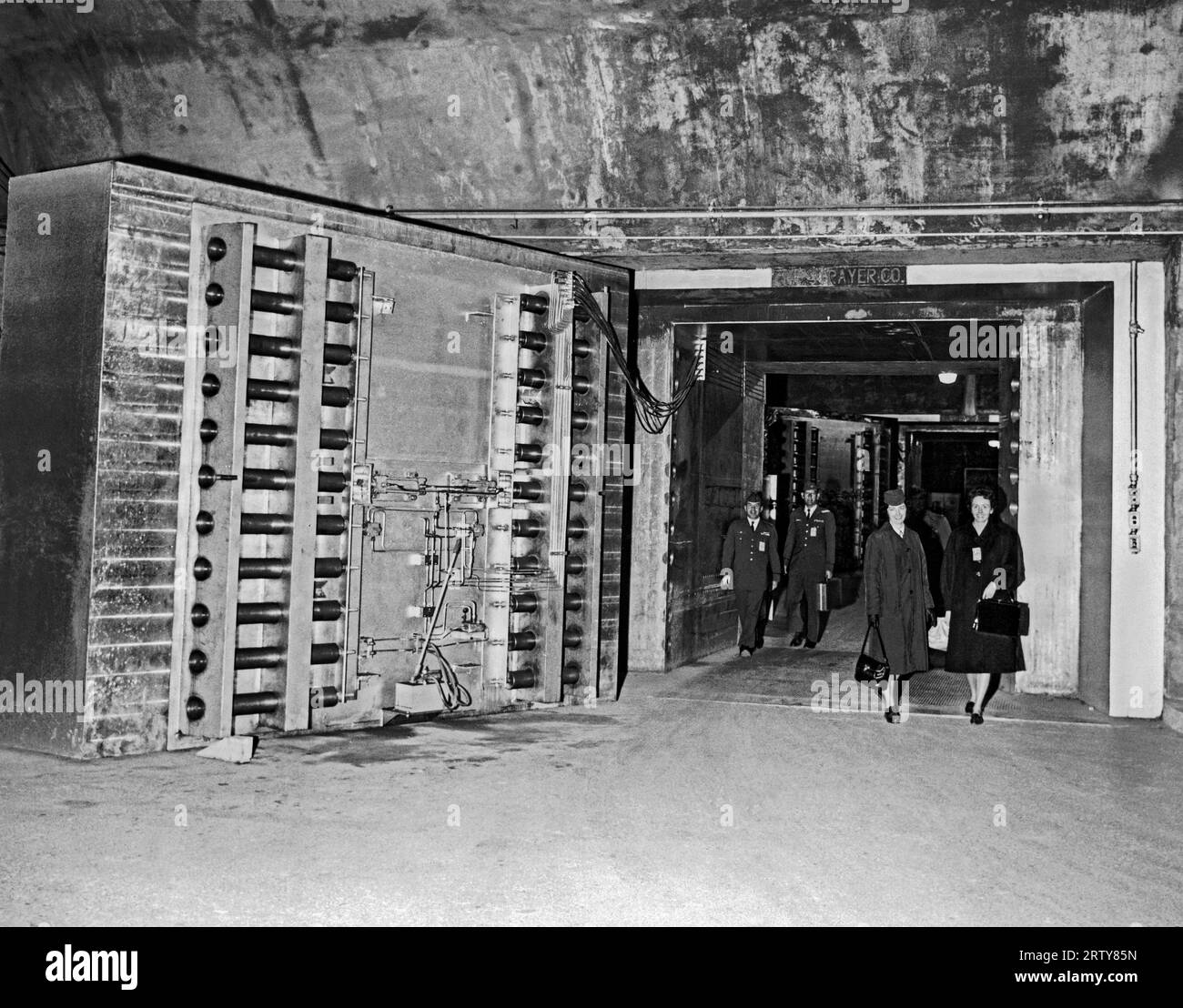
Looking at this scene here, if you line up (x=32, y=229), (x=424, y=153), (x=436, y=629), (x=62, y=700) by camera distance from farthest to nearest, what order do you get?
(x=424, y=153), (x=436, y=629), (x=32, y=229), (x=62, y=700)

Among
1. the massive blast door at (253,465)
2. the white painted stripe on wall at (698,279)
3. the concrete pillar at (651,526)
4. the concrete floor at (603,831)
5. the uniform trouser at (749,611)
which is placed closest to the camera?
the concrete floor at (603,831)

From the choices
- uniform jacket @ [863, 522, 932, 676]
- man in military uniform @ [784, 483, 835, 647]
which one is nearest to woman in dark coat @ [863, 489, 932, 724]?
uniform jacket @ [863, 522, 932, 676]

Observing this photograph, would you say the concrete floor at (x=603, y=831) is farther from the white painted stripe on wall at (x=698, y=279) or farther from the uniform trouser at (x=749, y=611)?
the uniform trouser at (x=749, y=611)

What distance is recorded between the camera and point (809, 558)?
1680 cm

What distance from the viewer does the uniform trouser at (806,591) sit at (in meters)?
16.6

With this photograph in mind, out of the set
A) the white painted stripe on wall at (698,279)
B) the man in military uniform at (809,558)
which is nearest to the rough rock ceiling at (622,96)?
the white painted stripe on wall at (698,279)

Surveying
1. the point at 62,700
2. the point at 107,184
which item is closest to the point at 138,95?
the point at 107,184

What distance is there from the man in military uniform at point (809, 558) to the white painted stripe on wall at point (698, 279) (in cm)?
516

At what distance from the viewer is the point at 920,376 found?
2123cm

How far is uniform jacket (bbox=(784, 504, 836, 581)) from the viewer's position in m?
16.8

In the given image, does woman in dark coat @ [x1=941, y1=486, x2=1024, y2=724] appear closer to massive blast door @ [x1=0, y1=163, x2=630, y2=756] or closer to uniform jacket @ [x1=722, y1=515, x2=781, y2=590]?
massive blast door @ [x1=0, y1=163, x2=630, y2=756]

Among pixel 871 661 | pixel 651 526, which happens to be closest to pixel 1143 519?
pixel 871 661

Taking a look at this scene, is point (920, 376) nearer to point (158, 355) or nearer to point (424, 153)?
point (424, 153)

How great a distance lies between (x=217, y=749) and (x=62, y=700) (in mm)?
1045
